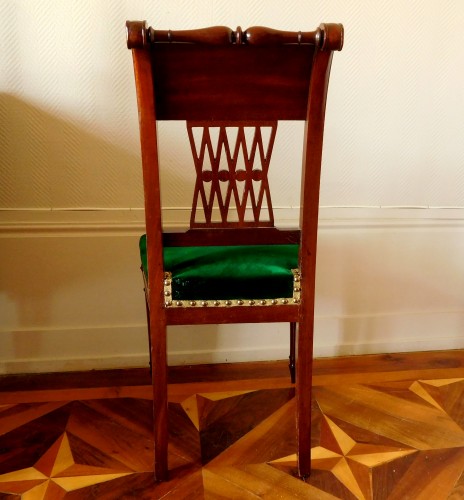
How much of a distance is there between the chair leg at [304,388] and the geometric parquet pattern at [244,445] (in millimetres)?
54

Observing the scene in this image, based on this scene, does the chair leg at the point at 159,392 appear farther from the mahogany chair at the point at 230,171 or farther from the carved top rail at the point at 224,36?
the carved top rail at the point at 224,36

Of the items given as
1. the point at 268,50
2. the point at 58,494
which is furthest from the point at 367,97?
the point at 58,494

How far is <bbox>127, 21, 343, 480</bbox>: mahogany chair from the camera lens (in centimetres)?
93

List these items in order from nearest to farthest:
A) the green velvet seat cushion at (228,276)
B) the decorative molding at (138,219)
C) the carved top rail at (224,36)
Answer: the carved top rail at (224,36) < the green velvet seat cushion at (228,276) < the decorative molding at (138,219)

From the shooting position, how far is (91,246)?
5.28 ft

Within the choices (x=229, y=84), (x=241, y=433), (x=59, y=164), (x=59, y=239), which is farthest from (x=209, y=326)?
(x=229, y=84)

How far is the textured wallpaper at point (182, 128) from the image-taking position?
4.73 feet

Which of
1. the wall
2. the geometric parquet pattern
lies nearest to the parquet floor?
the geometric parquet pattern

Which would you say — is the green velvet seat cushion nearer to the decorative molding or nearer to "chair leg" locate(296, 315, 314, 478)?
"chair leg" locate(296, 315, 314, 478)

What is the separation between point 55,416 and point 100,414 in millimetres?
121

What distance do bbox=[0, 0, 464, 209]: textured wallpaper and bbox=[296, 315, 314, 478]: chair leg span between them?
1.94 ft

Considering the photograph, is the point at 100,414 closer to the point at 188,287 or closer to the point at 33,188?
the point at 188,287

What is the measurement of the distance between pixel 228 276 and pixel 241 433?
0.52m

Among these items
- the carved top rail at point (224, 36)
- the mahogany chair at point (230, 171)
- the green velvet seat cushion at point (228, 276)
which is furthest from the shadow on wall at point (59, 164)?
the carved top rail at point (224, 36)
